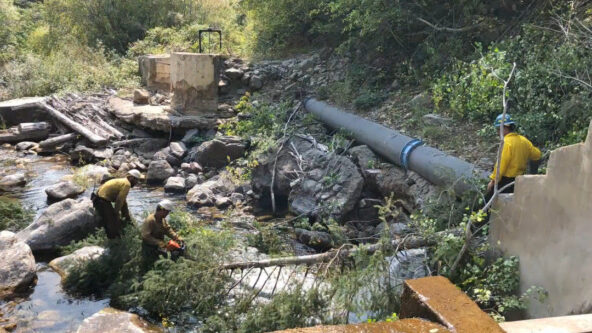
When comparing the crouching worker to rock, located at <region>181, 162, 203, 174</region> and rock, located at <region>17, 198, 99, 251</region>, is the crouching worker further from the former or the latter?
rock, located at <region>181, 162, 203, 174</region>

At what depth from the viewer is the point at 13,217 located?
902 cm

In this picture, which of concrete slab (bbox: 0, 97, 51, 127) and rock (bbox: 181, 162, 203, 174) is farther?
concrete slab (bbox: 0, 97, 51, 127)

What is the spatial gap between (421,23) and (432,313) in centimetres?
964

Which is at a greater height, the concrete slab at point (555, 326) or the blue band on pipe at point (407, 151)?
the blue band on pipe at point (407, 151)

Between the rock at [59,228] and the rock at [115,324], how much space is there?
2357 millimetres

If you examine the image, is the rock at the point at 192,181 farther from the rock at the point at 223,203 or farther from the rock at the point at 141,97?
the rock at the point at 141,97

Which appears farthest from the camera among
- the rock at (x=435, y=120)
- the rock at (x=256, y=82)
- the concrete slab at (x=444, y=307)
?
the rock at (x=256, y=82)

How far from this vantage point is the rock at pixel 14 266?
22.2 feet

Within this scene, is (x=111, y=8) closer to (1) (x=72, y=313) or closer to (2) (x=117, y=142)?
(2) (x=117, y=142)

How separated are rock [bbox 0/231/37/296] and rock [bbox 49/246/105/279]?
310 millimetres

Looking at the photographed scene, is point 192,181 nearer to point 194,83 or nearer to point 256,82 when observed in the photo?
point 194,83

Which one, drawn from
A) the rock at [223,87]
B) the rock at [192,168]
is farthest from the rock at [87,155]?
the rock at [223,87]

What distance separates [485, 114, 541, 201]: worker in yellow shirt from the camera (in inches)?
238

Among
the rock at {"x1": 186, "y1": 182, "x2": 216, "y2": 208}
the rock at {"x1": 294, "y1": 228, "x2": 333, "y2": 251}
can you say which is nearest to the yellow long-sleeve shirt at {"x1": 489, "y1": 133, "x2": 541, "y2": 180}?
the rock at {"x1": 294, "y1": 228, "x2": 333, "y2": 251}
